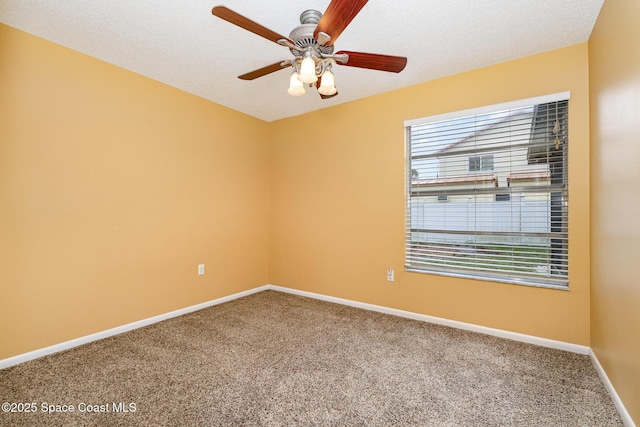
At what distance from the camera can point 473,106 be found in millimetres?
2627

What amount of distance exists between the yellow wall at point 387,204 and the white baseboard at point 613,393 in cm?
24

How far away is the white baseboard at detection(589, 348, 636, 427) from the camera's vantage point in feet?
4.65

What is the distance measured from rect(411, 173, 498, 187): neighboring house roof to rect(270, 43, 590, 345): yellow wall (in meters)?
0.22

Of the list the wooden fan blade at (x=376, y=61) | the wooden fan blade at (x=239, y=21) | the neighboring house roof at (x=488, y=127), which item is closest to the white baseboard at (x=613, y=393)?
the neighboring house roof at (x=488, y=127)

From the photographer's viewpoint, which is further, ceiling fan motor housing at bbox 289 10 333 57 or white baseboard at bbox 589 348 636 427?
ceiling fan motor housing at bbox 289 10 333 57

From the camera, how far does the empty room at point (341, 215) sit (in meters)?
1.63

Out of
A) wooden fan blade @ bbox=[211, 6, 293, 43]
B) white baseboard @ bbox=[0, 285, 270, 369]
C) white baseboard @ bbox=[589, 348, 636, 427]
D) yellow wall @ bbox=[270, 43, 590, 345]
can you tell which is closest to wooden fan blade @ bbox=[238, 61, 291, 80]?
wooden fan blade @ bbox=[211, 6, 293, 43]

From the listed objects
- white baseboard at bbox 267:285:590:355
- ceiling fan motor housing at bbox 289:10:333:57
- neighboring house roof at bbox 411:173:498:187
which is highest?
ceiling fan motor housing at bbox 289:10:333:57

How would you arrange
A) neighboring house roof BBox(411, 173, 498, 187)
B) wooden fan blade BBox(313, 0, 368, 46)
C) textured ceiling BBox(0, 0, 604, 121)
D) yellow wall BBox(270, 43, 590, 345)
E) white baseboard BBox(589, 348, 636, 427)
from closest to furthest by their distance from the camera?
wooden fan blade BBox(313, 0, 368, 46) → white baseboard BBox(589, 348, 636, 427) → textured ceiling BBox(0, 0, 604, 121) → yellow wall BBox(270, 43, 590, 345) → neighboring house roof BBox(411, 173, 498, 187)

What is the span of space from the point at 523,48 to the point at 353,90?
4.85ft

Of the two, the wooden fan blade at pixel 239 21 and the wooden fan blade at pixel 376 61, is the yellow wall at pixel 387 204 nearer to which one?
the wooden fan blade at pixel 376 61

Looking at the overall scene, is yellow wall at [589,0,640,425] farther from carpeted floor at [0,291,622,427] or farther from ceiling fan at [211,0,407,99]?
ceiling fan at [211,0,407,99]

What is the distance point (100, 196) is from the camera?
2.49m

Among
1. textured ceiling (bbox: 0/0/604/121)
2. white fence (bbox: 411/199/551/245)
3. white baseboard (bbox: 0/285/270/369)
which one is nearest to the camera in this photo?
textured ceiling (bbox: 0/0/604/121)
